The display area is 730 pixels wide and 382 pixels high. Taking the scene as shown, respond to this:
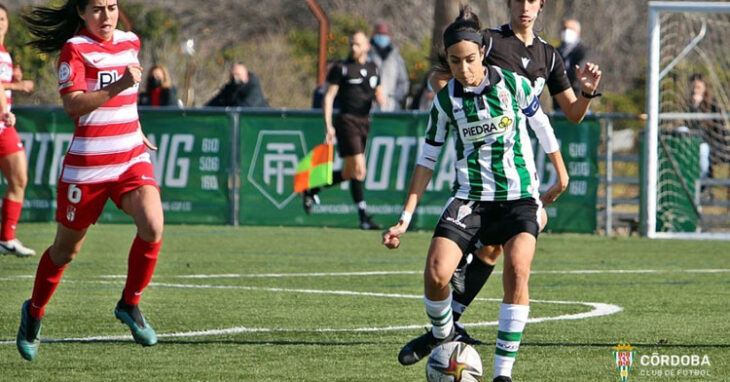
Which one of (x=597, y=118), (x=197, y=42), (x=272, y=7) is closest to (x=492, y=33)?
(x=597, y=118)

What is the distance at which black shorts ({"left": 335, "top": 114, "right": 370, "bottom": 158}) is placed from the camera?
54.4 feet

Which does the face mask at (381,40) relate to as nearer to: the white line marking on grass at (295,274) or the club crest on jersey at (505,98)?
the white line marking on grass at (295,274)

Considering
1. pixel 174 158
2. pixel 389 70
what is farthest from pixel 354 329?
pixel 389 70

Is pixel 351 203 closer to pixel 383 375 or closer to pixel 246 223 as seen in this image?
pixel 246 223

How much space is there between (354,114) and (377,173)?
0.85 m

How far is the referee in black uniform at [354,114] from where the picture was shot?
16.6m

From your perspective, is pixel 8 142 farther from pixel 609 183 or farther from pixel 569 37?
pixel 609 183

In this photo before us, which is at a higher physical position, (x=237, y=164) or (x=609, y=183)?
(x=237, y=164)

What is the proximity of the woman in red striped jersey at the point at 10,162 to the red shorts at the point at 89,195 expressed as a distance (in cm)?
456

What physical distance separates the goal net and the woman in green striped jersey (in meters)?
9.35

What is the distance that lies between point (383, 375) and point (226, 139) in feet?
36.1

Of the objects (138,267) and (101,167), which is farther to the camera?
(138,267)

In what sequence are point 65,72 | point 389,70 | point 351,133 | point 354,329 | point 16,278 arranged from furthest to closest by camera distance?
point 389,70 → point 351,133 → point 16,278 → point 354,329 → point 65,72

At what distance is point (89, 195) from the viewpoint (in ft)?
24.6
